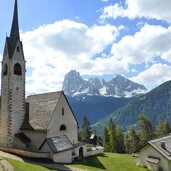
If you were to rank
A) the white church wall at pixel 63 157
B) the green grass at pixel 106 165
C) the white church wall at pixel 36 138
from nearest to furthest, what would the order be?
the green grass at pixel 106 165 → the white church wall at pixel 63 157 → the white church wall at pixel 36 138

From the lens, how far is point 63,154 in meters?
45.5

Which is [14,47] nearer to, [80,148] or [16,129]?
[16,129]

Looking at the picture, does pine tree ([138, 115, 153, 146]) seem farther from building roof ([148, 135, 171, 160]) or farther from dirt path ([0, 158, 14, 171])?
dirt path ([0, 158, 14, 171])

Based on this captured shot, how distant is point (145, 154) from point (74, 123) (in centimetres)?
1360

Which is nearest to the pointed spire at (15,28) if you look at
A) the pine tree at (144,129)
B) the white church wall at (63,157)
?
the white church wall at (63,157)

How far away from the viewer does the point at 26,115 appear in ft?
174

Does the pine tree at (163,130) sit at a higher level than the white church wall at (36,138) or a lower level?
higher

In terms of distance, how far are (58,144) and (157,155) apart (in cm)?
1492

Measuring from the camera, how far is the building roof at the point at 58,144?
45150 millimetres

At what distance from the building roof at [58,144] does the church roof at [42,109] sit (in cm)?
229

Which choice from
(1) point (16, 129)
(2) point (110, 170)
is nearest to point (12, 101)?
(1) point (16, 129)

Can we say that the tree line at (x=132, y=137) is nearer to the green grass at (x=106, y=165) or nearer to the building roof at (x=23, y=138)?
the green grass at (x=106, y=165)

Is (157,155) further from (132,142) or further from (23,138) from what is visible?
(132,142)

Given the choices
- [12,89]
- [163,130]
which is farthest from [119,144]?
[12,89]
